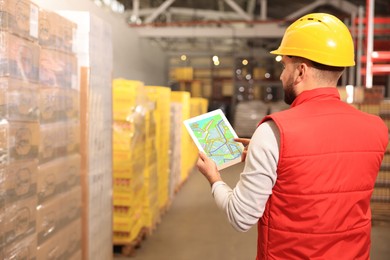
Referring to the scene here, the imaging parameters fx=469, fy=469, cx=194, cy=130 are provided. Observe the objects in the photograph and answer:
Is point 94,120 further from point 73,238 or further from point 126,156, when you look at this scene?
point 126,156

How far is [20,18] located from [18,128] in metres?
0.55

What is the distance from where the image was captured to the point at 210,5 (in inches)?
658

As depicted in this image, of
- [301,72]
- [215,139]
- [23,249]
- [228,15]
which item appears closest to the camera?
[301,72]

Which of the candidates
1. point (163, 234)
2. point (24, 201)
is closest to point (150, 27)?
point (163, 234)

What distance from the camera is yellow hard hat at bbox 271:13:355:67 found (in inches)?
73.2

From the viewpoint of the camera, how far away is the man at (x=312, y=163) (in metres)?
1.78

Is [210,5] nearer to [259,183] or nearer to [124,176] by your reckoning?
[124,176]

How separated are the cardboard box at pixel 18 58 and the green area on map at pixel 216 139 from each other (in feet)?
3.00

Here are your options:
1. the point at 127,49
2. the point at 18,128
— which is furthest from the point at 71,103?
the point at 127,49

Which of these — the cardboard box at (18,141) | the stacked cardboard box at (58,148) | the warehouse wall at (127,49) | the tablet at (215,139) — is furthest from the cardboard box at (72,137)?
the warehouse wall at (127,49)

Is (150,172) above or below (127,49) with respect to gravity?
below

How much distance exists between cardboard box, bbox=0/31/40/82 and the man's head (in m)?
1.28

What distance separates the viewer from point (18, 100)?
2369mm

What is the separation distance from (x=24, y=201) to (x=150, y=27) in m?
11.3
